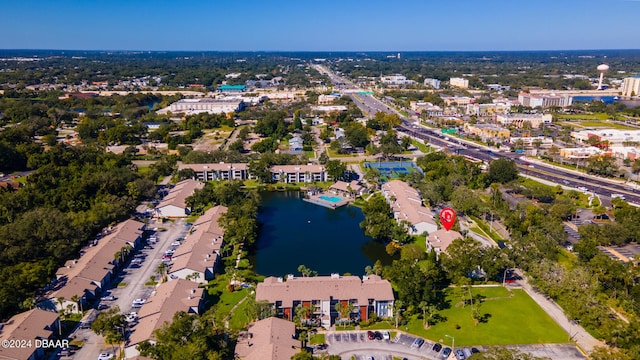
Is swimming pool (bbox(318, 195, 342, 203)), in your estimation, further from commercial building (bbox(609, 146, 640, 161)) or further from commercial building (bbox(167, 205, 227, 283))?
commercial building (bbox(609, 146, 640, 161))

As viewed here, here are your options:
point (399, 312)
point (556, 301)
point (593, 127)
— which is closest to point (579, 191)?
point (556, 301)

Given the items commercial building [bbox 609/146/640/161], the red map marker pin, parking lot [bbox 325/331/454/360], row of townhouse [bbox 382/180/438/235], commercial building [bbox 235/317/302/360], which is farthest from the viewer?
commercial building [bbox 609/146/640/161]

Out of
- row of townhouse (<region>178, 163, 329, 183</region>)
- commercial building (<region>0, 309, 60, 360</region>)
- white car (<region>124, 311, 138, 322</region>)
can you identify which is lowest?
white car (<region>124, 311, 138, 322</region>)

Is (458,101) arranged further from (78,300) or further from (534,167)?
(78,300)

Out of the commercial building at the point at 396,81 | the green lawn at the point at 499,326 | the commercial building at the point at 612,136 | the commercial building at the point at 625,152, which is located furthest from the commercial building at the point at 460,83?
the green lawn at the point at 499,326

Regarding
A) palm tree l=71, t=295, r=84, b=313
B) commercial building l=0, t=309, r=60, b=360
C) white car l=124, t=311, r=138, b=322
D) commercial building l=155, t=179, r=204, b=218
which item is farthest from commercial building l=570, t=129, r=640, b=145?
commercial building l=0, t=309, r=60, b=360

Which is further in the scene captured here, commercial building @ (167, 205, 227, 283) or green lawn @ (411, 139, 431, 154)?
green lawn @ (411, 139, 431, 154)

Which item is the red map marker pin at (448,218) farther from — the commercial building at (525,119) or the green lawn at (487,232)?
the commercial building at (525,119)

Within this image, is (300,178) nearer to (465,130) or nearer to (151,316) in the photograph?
(151,316)
